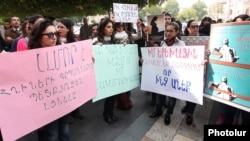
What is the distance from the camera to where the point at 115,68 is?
3213 mm

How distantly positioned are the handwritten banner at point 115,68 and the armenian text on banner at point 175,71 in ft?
0.60

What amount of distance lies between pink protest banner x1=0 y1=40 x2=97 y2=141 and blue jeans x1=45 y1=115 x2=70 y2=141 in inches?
4.1

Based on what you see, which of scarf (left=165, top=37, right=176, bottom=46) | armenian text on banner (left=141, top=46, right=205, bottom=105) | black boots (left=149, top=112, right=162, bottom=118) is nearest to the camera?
armenian text on banner (left=141, top=46, right=205, bottom=105)

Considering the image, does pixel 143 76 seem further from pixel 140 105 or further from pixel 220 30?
pixel 220 30

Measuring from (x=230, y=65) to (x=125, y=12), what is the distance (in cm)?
196

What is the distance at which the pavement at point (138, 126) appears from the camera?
3.04 meters

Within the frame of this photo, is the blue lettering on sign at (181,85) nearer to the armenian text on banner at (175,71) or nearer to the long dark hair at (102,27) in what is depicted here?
the armenian text on banner at (175,71)

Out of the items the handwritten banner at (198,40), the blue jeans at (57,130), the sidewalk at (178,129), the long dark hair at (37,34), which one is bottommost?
the sidewalk at (178,129)

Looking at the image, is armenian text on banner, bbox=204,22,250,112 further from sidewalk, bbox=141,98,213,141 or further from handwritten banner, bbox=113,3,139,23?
handwritten banner, bbox=113,3,139,23

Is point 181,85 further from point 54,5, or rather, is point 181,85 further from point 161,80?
point 54,5

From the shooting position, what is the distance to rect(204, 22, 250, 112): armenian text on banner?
2.30m

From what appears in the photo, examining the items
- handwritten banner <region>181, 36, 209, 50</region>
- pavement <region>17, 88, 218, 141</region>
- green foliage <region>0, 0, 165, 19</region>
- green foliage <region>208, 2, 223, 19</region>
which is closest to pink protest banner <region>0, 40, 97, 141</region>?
pavement <region>17, 88, 218, 141</region>

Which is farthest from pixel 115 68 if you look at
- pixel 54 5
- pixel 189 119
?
pixel 54 5

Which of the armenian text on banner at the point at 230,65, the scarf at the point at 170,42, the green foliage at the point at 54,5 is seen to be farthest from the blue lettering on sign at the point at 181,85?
the green foliage at the point at 54,5
